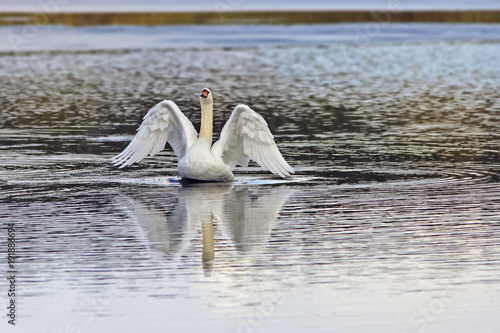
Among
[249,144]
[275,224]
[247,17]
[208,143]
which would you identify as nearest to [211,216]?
[275,224]

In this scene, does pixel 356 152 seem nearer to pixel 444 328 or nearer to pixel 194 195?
pixel 194 195

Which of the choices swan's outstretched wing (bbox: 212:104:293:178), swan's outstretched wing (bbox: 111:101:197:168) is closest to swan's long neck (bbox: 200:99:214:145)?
swan's outstretched wing (bbox: 111:101:197:168)

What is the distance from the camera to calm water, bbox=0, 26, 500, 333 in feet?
26.5

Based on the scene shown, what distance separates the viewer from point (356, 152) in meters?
16.2

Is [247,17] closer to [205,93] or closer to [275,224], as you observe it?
[205,93]

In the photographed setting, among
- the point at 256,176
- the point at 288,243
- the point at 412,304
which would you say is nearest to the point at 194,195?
the point at 256,176

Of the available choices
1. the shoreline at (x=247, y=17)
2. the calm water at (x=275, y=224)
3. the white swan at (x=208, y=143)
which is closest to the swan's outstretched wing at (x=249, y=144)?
the white swan at (x=208, y=143)

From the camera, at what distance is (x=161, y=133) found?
14438 millimetres

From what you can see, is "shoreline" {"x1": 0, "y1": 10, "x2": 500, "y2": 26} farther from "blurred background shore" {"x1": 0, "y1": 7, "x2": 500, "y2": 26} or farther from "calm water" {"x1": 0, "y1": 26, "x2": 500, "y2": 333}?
"calm water" {"x1": 0, "y1": 26, "x2": 500, "y2": 333}

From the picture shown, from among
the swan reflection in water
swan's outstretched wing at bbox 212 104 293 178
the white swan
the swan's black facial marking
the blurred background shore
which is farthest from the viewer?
the blurred background shore

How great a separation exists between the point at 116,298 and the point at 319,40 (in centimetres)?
→ 3163

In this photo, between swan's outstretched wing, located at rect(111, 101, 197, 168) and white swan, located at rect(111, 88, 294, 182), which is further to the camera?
swan's outstretched wing, located at rect(111, 101, 197, 168)

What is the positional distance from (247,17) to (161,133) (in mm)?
37066

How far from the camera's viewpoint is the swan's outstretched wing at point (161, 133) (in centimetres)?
1408
